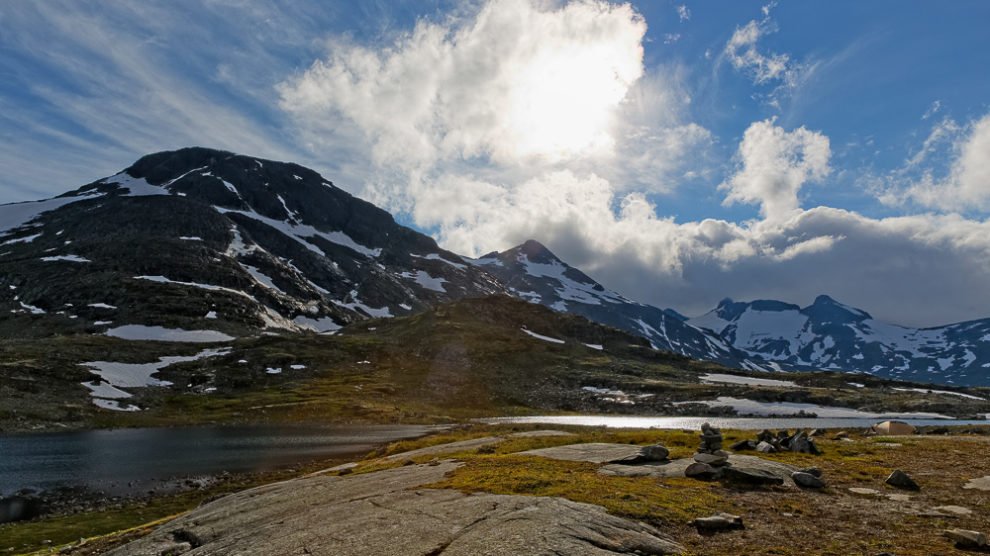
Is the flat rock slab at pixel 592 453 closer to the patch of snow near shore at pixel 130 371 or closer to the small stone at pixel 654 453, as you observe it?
the small stone at pixel 654 453

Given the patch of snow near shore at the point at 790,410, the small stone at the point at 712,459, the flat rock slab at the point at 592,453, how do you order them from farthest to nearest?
1. the patch of snow near shore at the point at 790,410
2. the flat rock slab at the point at 592,453
3. the small stone at the point at 712,459

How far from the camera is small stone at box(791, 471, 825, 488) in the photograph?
25391 mm

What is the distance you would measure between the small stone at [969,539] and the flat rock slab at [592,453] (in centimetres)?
1640

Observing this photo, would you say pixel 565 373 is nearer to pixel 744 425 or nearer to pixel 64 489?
pixel 744 425

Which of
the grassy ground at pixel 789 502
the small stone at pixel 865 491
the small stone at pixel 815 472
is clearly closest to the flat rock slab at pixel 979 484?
the grassy ground at pixel 789 502

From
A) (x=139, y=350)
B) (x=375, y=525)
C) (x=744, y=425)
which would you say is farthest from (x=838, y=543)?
(x=139, y=350)

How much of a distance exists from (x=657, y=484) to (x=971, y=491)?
554 inches

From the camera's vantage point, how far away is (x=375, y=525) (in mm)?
19531

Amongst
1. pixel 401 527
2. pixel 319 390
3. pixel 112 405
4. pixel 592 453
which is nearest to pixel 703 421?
pixel 319 390

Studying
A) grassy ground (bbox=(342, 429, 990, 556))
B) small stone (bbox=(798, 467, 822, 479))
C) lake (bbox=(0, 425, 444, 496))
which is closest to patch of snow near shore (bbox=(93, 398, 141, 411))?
lake (bbox=(0, 425, 444, 496))

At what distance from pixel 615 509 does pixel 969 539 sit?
33.5ft

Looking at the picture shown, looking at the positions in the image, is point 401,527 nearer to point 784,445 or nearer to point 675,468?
point 675,468

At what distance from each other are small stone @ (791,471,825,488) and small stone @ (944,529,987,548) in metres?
8.71

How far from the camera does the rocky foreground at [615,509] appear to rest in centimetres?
1655
